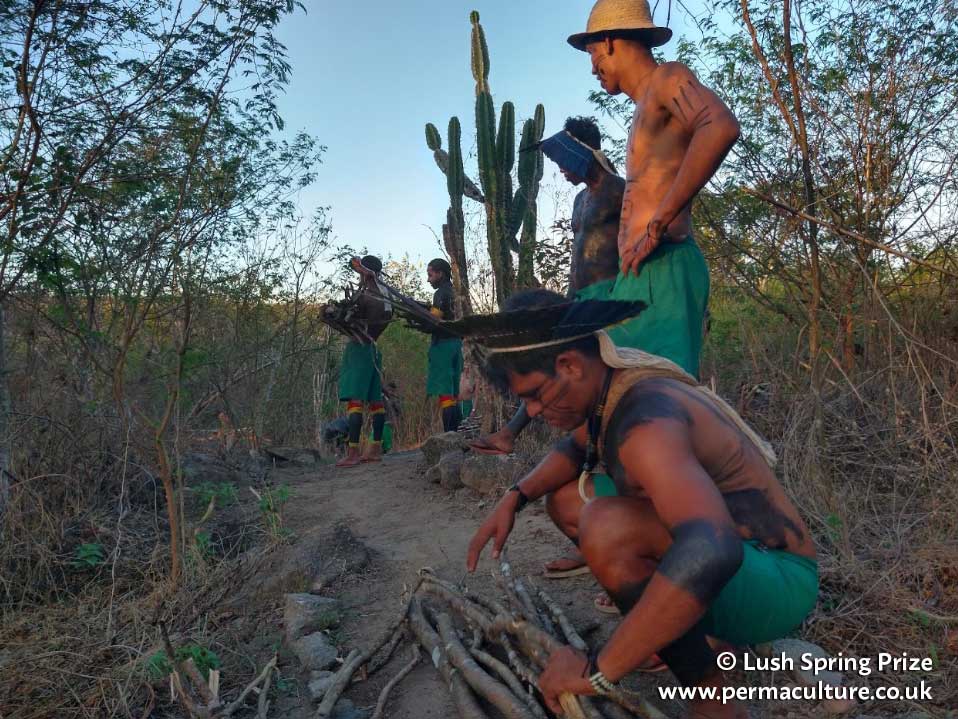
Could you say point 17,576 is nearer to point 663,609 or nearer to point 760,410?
point 663,609

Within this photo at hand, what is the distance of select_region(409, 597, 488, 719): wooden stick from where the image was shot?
85.6 inches

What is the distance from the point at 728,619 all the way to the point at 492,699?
0.72 meters

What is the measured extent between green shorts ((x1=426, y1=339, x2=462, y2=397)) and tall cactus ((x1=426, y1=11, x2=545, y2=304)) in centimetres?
77

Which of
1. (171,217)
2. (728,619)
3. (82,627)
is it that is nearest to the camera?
(728,619)

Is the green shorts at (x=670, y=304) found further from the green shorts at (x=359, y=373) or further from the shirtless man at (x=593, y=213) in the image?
the green shorts at (x=359, y=373)

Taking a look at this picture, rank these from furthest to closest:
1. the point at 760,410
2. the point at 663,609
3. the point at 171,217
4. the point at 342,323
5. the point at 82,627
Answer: the point at 342,323
the point at 760,410
the point at 171,217
the point at 82,627
the point at 663,609

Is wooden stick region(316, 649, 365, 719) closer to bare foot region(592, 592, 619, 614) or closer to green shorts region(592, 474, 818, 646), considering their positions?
bare foot region(592, 592, 619, 614)

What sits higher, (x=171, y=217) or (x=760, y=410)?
(x=171, y=217)

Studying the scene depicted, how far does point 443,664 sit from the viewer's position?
8.05 feet

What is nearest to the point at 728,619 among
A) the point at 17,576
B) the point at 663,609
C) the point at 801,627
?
the point at 663,609

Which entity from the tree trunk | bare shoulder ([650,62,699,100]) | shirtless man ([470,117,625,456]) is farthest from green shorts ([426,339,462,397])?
bare shoulder ([650,62,699,100])

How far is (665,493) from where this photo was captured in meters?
1.58

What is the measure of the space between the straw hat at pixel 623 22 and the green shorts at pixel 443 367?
484cm

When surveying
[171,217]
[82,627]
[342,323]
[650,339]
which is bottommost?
[82,627]
